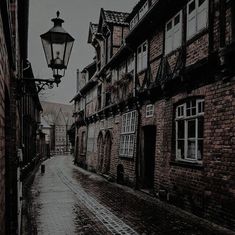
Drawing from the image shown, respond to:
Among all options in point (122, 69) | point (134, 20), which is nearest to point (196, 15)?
point (134, 20)

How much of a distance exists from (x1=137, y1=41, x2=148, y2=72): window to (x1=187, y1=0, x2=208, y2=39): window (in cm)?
396

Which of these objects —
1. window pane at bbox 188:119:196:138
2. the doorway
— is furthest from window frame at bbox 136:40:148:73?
window pane at bbox 188:119:196:138

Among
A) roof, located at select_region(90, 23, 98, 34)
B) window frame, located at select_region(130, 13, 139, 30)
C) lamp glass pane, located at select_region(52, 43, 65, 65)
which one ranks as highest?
roof, located at select_region(90, 23, 98, 34)

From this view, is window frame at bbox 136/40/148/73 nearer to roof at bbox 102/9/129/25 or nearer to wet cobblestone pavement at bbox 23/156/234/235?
wet cobblestone pavement at bbox 23/156/234/235

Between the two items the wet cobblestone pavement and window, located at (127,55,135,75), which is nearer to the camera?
the wet cobblestone pavement

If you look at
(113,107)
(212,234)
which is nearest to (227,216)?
(212,234)

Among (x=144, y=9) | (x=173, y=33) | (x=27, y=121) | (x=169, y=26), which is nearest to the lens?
(x=173, y=33)

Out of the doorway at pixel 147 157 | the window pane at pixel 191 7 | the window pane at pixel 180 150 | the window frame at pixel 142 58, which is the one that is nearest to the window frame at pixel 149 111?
the doorway at pixel 147 157

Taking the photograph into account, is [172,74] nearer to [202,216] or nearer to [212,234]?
[202,216]

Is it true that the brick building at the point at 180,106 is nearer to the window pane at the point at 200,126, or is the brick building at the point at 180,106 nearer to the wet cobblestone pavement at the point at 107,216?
the window pane at the point at 200,126

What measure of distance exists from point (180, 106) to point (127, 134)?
19.2 feet

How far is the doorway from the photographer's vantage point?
1443 cm

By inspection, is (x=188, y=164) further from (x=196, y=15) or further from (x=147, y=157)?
(x=147, y=157)

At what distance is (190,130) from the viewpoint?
10.2m
